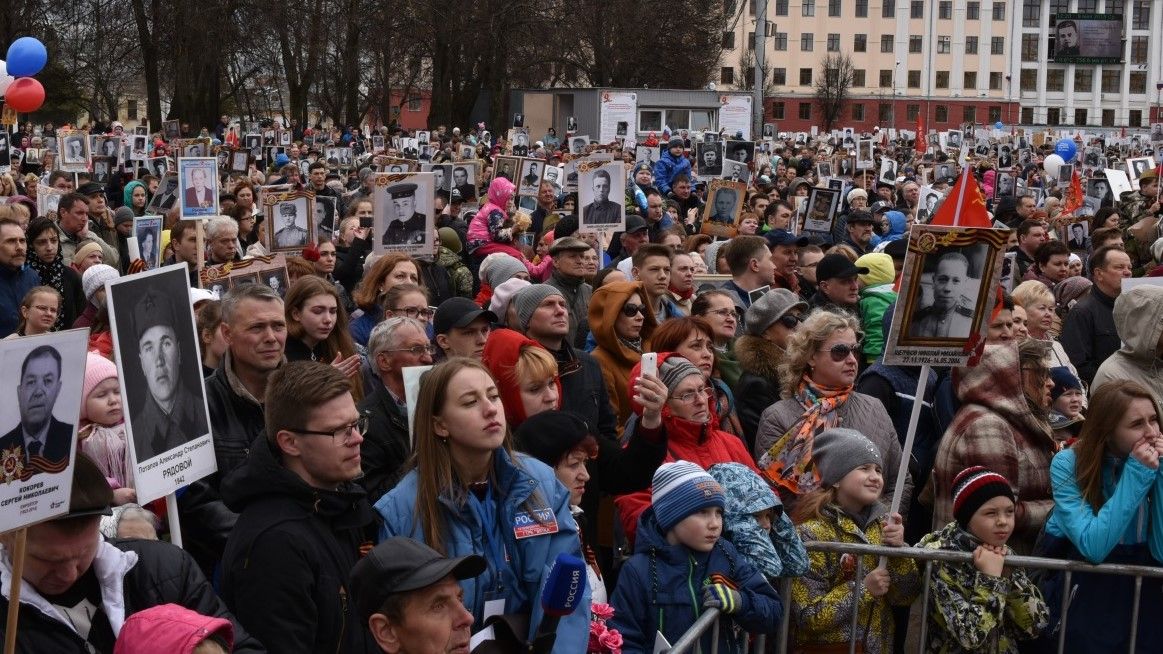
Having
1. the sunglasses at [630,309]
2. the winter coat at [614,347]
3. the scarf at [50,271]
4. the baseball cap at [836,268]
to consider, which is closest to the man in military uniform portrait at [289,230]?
the scarf at [50,271]

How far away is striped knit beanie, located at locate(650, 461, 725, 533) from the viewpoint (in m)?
4.53

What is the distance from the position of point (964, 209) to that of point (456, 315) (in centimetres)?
206

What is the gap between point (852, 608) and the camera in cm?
500

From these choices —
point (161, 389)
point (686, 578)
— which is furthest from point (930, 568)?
point (161, 389)

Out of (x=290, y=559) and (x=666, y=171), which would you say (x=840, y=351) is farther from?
(x=666, y=171)

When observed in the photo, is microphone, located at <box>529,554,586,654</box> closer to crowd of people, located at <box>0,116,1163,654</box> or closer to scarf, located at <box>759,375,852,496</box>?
crowd of people, located at <box>0,116,1163,654</box>

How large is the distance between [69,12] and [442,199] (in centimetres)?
3133

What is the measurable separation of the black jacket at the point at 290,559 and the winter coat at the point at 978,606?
2.02 metres

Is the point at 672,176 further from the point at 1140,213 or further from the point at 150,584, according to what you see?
the point at 150,584

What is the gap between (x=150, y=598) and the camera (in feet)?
11.9

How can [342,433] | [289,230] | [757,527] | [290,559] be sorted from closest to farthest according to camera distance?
1. [290,559]
2. [342,433]
3. [757,527]
4. [289,230]

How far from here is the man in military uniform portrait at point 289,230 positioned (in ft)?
34.4

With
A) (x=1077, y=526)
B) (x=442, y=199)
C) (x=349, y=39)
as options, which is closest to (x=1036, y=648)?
(x=1077, y=526)

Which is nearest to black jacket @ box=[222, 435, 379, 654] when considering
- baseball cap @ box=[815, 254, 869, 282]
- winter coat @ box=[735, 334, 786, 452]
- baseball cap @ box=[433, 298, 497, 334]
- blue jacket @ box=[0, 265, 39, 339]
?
baseball cap @ box=[433, 298, 497, 334]
